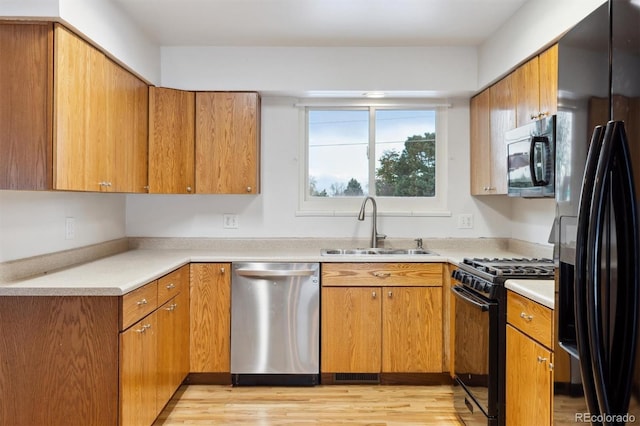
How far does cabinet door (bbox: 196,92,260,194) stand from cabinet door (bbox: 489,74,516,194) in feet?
5.45

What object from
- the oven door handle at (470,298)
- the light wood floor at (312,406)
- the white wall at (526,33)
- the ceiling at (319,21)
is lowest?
the light wood floor at (312,406)

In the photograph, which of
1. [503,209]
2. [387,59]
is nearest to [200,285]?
[387,59]

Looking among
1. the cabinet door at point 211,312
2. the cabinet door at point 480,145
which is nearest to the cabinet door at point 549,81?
the cabinet door at point 480,145

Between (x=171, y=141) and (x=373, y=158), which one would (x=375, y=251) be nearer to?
(x=373, y=158)

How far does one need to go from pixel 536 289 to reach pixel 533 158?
27.2 inches

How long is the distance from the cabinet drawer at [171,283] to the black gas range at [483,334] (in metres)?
1.64

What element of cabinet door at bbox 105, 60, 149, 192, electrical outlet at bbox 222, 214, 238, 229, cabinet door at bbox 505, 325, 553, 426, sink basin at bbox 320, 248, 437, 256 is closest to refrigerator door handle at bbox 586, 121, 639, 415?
cabinet door at bbox 505, 325, 553, 426

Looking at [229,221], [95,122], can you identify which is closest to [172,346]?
[229,221]

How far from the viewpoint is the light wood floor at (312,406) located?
8.36 feet

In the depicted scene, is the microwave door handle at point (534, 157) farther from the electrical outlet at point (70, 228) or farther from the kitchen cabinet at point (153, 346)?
the electrical outlet at point (70, 228)

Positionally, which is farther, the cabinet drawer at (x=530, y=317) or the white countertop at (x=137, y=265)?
the white countertop at (x=137, y=265)

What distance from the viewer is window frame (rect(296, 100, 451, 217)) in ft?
11.6

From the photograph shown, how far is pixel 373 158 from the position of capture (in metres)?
3.60

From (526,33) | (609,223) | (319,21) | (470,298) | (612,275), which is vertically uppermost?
(319,21)
